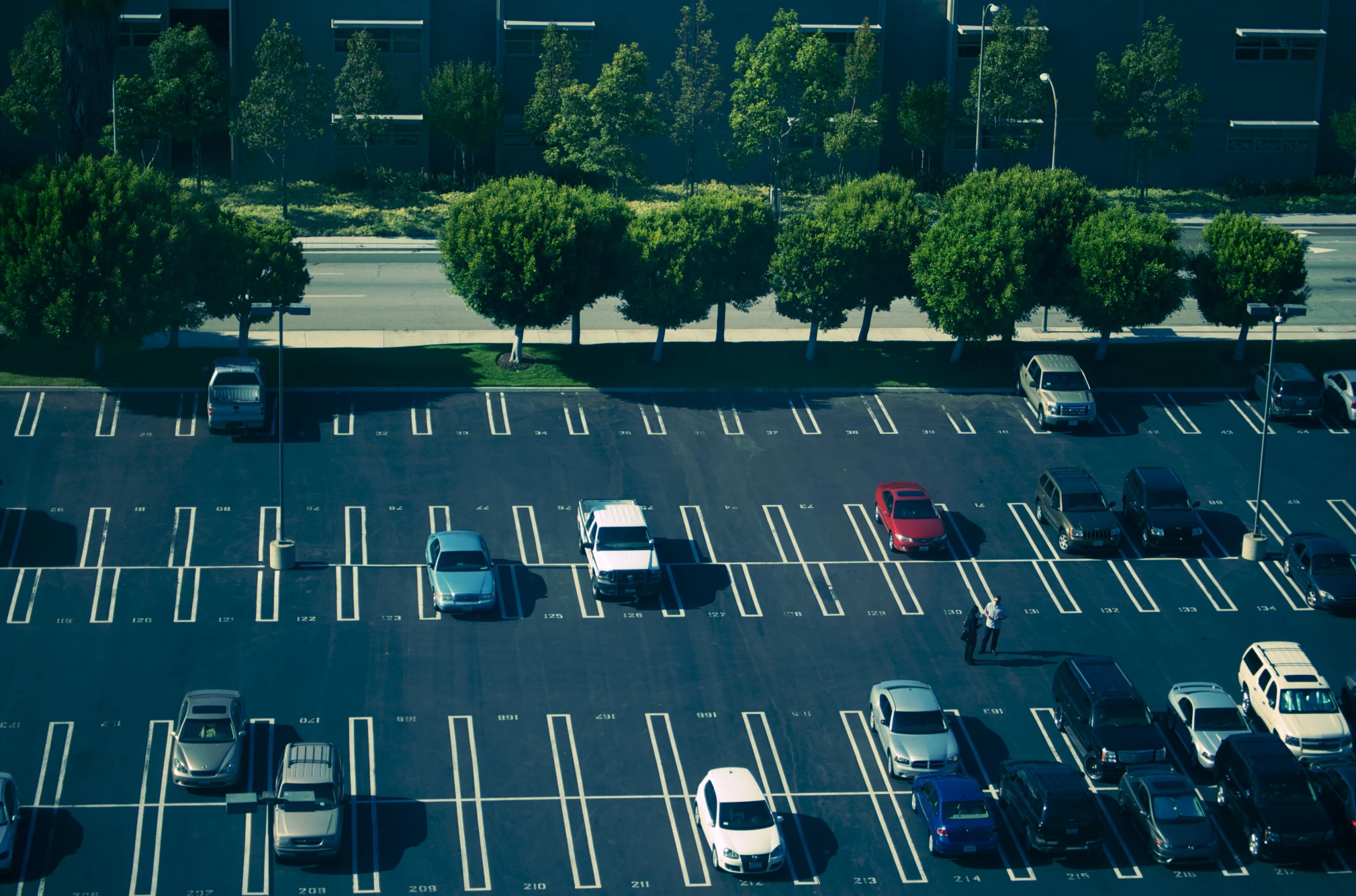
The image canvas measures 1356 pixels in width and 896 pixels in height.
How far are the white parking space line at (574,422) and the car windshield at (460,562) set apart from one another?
10.2 meters

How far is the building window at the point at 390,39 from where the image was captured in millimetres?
83188

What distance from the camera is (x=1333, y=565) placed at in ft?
164

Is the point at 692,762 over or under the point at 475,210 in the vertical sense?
under

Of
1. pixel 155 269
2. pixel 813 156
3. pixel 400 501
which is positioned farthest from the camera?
pixel 813 156

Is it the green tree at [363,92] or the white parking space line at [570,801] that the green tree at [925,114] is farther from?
the white parking space line at [570,801]

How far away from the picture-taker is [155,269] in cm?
5762

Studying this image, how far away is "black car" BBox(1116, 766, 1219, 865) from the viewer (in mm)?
39438

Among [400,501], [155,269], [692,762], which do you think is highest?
[155,269]

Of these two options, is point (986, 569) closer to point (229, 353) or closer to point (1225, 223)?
point (1225, 223)

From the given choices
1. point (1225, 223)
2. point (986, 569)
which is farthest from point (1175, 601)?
point (1225, 223)

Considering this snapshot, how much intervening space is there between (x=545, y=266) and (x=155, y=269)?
13021mm

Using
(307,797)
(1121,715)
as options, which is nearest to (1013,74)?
(1121,715)

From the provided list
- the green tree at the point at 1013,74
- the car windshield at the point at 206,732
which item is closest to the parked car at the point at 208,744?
the car windshield at the point at 206,732

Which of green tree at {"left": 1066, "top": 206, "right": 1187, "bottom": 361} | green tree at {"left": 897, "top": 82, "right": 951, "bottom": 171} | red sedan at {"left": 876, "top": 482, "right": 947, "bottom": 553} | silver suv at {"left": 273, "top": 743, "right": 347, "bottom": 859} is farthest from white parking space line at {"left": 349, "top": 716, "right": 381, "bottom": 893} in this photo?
green tree at {"left": 897, "top": 82, "right": 951, "bottom": 171}
